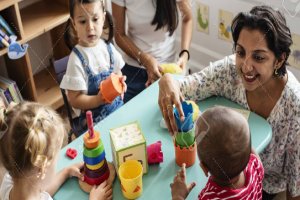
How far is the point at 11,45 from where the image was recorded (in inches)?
65.9

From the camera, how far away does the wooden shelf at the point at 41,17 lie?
183cm

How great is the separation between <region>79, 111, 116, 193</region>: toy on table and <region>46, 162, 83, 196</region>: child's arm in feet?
0.08

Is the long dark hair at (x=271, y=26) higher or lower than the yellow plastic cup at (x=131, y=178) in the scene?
higher

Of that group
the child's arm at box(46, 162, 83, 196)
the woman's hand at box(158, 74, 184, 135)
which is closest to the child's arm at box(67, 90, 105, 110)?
the woman's hand at box(158, 74, 184, 135)

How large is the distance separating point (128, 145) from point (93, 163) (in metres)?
0.09

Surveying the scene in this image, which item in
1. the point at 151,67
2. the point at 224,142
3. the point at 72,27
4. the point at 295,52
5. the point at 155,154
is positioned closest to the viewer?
the point at 224,142

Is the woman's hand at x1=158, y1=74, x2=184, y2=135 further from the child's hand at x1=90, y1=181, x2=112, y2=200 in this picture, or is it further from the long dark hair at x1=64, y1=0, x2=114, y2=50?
the long dark hair at x1=64, y1=0, x2=114, y2=50

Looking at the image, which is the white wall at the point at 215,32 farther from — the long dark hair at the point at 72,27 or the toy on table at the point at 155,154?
the toy on table at the point at 155,154

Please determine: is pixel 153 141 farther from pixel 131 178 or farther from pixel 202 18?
pixel 202 18

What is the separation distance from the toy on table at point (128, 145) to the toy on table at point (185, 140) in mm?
84

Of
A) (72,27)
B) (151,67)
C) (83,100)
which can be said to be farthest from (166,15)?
(83,100)

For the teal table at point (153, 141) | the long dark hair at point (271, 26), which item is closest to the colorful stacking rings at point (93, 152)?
the teal table at point (153, 141)

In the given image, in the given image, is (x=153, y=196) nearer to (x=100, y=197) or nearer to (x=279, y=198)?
(x=100, y=197)

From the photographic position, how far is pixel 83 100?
1.35m
